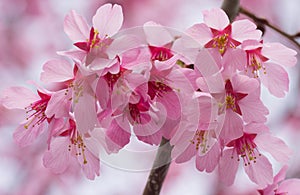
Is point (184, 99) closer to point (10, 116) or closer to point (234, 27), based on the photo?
point (234, 27)

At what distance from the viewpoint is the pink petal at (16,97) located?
41.4 inches

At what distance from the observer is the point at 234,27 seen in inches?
39.1

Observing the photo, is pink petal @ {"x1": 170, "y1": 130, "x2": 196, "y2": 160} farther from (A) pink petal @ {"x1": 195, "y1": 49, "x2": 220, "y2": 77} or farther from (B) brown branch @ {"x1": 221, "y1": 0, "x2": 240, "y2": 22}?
(B) brown branch @ {"x1": 221, "y1": 0, "x2": 240, "y2": 22}

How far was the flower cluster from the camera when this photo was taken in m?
0.90

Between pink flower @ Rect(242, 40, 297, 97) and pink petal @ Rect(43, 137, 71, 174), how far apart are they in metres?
0.43

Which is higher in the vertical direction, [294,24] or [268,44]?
[268,44]

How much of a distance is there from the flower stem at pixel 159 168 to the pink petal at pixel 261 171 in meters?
0.20

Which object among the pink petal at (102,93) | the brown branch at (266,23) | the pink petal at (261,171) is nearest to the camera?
the pink petal at (102,93)

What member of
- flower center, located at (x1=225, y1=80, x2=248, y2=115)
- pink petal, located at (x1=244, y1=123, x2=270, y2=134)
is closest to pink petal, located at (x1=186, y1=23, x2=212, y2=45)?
flower center, located at (x1=225, y1=80, x2=248, y2=115)

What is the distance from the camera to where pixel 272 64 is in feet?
3.50

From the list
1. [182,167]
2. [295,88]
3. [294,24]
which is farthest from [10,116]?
[294,24]

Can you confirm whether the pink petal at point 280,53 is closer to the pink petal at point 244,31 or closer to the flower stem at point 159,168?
the pink petal at point 244,31

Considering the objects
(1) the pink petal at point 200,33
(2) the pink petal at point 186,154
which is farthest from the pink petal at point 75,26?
(2) the pink petal at point 186,154

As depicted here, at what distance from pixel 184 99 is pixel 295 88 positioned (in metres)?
1.96
